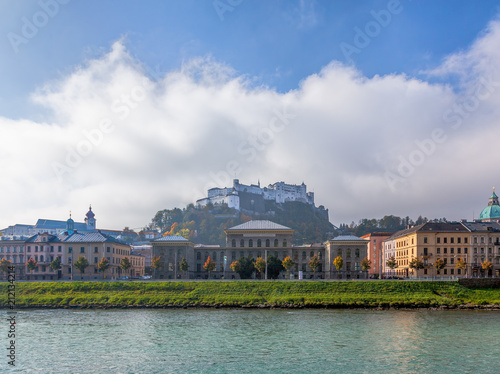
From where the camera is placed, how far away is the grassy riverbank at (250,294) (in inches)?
2382

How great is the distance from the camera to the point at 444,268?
9075cm

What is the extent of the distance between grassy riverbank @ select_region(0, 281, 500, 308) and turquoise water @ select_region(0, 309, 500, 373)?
820 cm

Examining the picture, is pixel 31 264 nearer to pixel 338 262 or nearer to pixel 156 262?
pixel 156 262

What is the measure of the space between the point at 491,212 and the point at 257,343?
105 m

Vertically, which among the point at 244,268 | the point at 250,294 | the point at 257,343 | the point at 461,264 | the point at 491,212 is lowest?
the point at 250,294

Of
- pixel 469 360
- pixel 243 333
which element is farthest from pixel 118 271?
pixel 469 360

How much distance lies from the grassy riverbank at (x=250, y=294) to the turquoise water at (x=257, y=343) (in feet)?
26.9

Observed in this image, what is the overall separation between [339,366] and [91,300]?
4290cm

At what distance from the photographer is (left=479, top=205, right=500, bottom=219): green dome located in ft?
399

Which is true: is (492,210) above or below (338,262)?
above

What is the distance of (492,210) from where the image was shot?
402 ft

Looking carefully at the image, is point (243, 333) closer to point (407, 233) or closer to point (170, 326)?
point (170, 326)

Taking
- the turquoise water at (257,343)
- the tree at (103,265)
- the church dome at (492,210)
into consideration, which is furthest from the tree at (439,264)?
the tree at (103,265)

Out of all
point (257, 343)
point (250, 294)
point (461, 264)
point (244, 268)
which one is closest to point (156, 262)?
point (244, 268)
